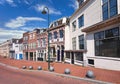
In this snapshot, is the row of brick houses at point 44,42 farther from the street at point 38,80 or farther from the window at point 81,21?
the street at point 38,80

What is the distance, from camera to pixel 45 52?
38.9 meters

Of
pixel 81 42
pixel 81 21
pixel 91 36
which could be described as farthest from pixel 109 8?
pixel 81 42

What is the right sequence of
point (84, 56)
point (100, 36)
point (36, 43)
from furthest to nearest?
point (36, 43) < point (84, 56) < point (100, 36)

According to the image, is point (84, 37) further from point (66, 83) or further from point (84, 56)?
point (66, 83)

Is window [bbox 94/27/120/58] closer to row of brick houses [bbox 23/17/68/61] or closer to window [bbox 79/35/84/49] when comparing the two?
window [bbox 79/35/84/49]

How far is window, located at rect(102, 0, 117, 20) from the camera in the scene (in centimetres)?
1550

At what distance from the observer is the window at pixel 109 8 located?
15.5m

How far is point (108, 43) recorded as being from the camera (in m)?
16.6

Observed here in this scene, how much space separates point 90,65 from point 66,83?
9560 millimetres

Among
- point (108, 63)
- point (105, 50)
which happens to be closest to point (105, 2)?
point (105, 50)

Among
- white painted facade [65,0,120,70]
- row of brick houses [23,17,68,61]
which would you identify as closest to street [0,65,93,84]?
white painted facade [65,0,120,70]

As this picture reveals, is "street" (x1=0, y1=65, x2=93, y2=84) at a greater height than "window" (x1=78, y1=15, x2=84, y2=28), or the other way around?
"window" (x1=78, y1=15, x2=84, y2=28)

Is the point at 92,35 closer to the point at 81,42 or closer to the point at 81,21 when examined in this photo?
the point at 81,42

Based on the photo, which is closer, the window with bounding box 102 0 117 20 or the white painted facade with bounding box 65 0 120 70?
the window with bounding box 102 0 117 20
